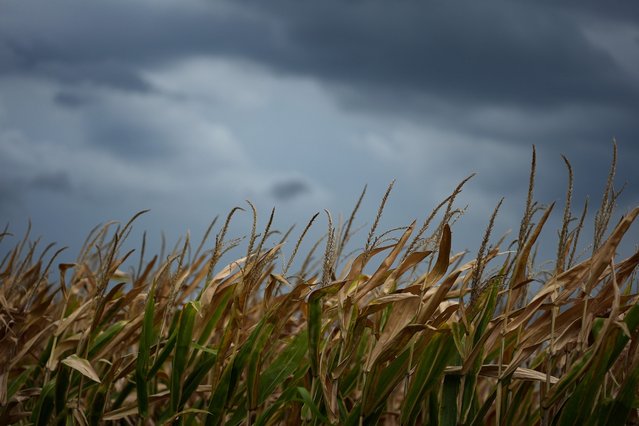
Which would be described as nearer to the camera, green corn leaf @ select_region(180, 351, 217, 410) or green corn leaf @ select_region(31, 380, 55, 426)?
green corn leaf @ select_region(180, 351, 217, 410)

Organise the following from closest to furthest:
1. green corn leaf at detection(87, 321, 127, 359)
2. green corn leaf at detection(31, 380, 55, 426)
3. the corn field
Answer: the corn field
green corn leaf at detection(31, 380, 55, 426)
green corn leaf at detection(87, 321, 127, 359)

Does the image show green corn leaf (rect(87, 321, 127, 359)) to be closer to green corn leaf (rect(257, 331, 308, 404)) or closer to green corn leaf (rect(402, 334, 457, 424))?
green corn leaf (rect(257, 331, 308, 404))

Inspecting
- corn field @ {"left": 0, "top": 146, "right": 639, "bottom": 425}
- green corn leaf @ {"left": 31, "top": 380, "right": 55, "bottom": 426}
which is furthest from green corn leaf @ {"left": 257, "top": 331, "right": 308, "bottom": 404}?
green corn leaf @ {"left": 31, "top": 380, "right": 55, "bottom": 426}

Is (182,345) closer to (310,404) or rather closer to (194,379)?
(194,379)

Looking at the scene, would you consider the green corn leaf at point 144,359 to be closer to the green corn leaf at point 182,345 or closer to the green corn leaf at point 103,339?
the green corn leaf at point 182,345

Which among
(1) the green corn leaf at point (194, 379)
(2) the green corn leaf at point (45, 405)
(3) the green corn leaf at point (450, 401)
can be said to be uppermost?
(3) the green corn leaf at point (450, 401)

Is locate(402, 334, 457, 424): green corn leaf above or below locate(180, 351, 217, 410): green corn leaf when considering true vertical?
above

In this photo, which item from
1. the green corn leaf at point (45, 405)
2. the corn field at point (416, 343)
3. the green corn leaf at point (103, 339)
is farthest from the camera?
the green corn leaf at point (103, 339)

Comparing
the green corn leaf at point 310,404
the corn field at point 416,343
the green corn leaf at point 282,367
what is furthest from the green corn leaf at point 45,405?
the green corn leaf at point 310,404

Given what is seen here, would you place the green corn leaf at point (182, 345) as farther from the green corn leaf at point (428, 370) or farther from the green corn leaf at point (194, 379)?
the green corn leaf at point (428, 370)

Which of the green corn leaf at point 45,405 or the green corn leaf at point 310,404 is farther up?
the green corn leaf at point 310,404

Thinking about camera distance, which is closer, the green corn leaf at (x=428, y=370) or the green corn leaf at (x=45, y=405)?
the green corn leaf at (x=428, y=370)

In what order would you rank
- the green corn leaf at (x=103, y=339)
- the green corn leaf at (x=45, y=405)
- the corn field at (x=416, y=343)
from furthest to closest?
the green corn leaf at (x=103, y=339)
the green corn leaf at (x=45, y=405)
the corn field at (x=416, y=343)

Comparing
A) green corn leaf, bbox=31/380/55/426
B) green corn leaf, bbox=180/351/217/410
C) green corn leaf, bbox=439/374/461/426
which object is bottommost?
green corn leaf, bbox=31/380/55/426
